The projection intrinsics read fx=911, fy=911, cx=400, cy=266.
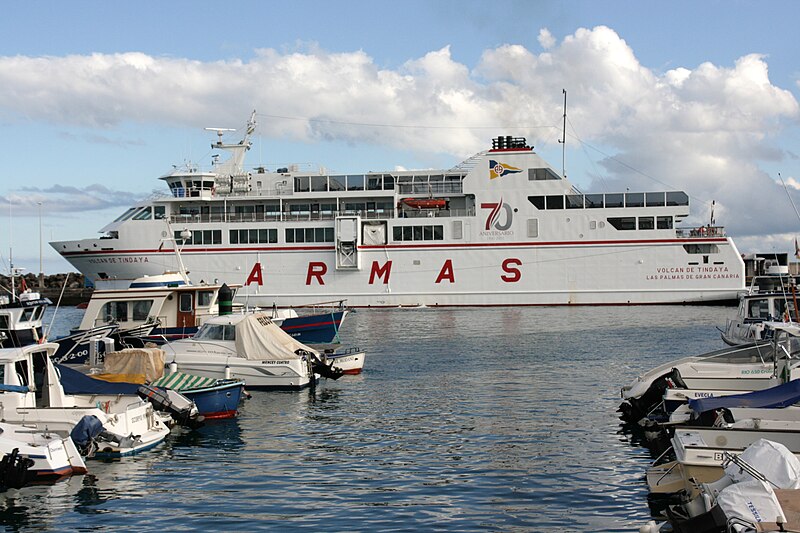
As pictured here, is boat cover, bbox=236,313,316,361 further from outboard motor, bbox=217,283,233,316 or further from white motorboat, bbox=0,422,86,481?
white motorboat, bbox=0,422,86,481

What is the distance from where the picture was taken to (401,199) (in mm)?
51000

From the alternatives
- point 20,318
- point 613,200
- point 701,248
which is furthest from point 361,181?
point 20,318

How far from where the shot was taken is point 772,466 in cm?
870

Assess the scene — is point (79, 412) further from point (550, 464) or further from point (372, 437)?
point (550, 464)

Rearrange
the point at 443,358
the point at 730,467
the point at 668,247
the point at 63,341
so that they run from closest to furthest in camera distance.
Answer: the point at 730,467 < the point at 63,341 < the point at 443,358 < the point at 668,247

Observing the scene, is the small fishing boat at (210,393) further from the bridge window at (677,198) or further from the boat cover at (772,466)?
the bridge window at (677,198)

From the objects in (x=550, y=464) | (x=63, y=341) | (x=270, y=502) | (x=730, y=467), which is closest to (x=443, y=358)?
(x=63, y=341)

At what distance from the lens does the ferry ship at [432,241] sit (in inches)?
1912

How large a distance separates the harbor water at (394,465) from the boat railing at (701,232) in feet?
80.5

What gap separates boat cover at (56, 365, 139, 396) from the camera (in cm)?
1647

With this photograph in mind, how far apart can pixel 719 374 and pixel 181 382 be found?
10.4 m

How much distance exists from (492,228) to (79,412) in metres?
36.6

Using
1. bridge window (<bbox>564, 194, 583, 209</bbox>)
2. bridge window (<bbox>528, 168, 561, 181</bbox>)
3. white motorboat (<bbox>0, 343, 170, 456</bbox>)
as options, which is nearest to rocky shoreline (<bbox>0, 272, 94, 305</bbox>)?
bridge window (<bbox>528, 168, 561, 181</bbox>)

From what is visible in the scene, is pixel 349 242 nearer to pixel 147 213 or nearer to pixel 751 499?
pixel 147 213
